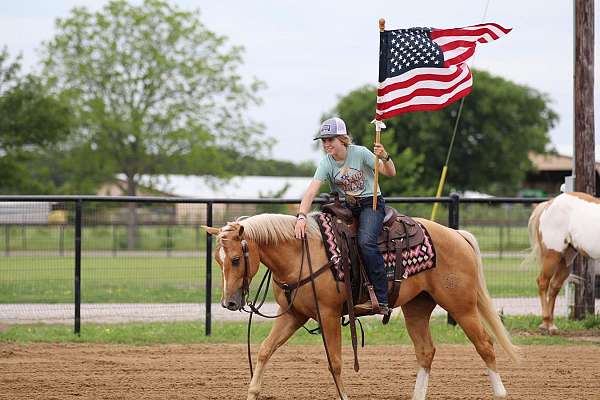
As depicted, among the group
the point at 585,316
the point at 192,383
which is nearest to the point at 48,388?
the point at 192,383

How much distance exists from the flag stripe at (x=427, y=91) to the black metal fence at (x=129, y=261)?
3509 mm

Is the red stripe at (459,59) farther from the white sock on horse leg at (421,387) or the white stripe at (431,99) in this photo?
the white sock on horse leg at (421,387)

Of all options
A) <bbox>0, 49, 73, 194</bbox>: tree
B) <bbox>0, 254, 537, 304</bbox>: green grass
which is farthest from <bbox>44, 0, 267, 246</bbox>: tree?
<bbox>0, 254, 537, 304</bbox>: green grass

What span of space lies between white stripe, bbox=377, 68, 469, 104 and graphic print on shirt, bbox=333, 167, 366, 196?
40.7 inches

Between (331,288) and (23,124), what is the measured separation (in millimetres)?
28982

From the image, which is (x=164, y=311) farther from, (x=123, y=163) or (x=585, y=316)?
(x=123, y=163)

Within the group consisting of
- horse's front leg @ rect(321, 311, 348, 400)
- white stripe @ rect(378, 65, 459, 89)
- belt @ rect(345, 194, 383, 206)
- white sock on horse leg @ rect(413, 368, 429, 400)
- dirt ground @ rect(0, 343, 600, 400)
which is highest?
white stripe @ rect(378, 65, 459, 89)

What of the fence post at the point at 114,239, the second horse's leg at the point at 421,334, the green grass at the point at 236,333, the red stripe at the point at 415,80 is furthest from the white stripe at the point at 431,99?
the fence post at the point at 114,239

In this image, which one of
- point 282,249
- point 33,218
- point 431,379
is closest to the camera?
point 282,249

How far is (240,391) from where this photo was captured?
877 centimetres

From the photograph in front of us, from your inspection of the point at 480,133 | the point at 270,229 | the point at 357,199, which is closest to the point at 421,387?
the point at 357,199

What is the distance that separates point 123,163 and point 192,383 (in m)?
33.1

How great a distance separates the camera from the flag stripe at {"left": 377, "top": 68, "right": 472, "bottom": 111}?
891 centimetres

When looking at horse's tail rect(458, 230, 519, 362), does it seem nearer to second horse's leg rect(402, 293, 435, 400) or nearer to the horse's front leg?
second horse's leg rect(402, 293, 435, 400)
